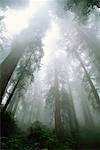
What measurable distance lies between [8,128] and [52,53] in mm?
11715

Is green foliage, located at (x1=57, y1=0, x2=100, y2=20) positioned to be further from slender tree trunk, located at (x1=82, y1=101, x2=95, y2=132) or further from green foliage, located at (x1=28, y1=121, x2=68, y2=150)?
slender tree trunk, located at (x1=82, y1=101, x2=95, y2=132)

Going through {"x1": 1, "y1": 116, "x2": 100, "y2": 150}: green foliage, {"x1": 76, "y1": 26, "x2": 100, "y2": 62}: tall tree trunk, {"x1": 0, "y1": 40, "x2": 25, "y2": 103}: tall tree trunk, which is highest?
{"x1": 76, "y1": 26, "x2": 100, "y2": 62}: tall tree trunk

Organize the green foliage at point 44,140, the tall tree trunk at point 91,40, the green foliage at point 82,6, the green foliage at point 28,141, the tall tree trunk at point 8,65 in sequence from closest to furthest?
the green foliage at point 28,141 → the tall tree trunk at point 8,65 → the green foliage at point 44,140 → the green foliage at point 82,6 → the tall tree trunk at point 91,40

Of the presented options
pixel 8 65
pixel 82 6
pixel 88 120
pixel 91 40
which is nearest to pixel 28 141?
pixel 8 65

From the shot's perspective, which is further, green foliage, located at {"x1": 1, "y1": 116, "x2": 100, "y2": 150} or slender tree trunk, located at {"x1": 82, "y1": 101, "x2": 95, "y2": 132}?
slender tree trunk, located at {"x1": 82, "y1": 101, "x2": 95, "y2": 132}

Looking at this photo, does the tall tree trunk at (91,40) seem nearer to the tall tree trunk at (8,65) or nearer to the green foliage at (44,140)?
the tall tree trunk at (8,65)

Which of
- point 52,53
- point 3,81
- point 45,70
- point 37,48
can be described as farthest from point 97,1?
point 45,70

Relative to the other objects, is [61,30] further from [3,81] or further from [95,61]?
[3,81]

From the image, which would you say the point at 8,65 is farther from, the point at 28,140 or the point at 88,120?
the point at 88,120

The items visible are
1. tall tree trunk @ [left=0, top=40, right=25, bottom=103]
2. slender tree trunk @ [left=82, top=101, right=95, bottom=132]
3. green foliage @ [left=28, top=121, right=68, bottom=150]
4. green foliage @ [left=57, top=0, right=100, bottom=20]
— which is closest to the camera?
tall tree trunk @ [left=0, top=40, right=25, bottom=103]

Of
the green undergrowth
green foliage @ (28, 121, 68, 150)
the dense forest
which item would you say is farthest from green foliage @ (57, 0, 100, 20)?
green foliage @ (28, 121, 68, 150)

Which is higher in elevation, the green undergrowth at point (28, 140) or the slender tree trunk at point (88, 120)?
the slender tree trunk at point (88, 120)

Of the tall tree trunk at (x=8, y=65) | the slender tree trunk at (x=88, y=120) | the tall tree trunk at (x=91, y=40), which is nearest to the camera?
the tall tree trunk at (x=8, y=65)

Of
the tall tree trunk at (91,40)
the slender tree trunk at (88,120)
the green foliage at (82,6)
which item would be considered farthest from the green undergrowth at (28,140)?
the slender tree trunk at (88,120)
